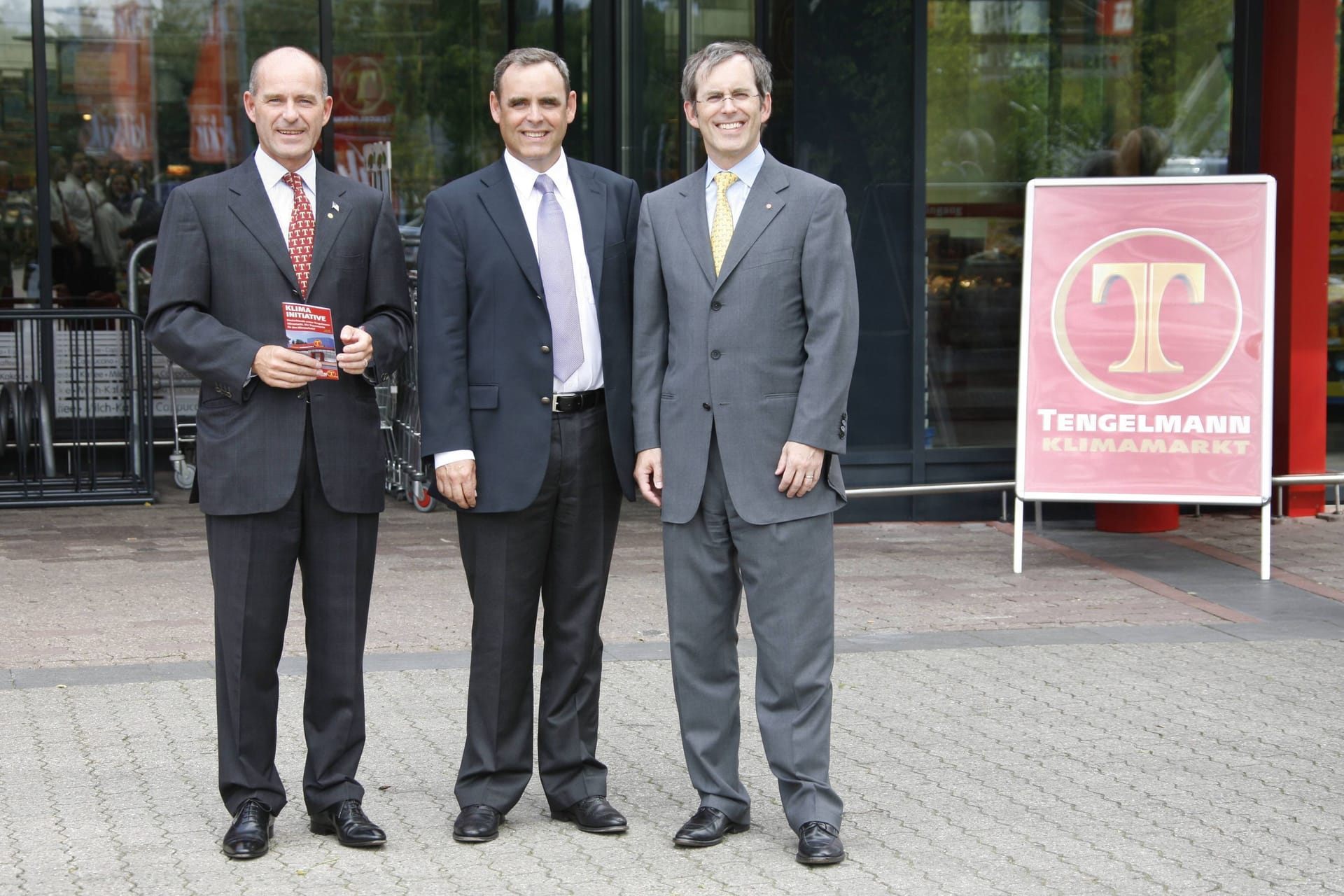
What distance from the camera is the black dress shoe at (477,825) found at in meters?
4.14

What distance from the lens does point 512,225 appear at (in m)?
4.12

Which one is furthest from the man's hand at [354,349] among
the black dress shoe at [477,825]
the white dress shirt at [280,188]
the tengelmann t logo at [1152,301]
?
the tengelmann t logo at [1152,301]

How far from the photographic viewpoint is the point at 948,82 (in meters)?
9.20

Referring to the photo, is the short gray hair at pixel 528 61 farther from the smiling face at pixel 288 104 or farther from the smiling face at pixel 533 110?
the smiling face at pixel 288 104

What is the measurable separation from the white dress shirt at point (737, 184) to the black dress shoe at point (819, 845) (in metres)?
1.52

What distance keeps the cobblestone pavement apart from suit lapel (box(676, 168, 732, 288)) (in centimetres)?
149

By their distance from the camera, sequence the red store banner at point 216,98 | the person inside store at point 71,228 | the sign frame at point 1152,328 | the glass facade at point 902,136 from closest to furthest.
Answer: the sign frame at point 1152,328, the glass facade at point 902,136, the person inside store at point 71,228, the red store banner at point 216,98

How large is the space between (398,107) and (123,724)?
26.0ft

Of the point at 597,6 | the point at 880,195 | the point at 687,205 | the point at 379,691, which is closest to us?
the point at 687,205

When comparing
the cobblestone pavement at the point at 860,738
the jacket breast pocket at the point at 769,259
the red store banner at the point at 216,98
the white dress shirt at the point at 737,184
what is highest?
the red store banner at the point at 216,98

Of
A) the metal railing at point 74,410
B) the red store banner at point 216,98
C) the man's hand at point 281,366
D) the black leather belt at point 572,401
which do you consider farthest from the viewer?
the red store banner at point 216,98

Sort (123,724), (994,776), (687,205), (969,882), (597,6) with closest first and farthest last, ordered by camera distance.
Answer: (969,882) → (687,205) → (994,776) → (123,724) → (597,6)

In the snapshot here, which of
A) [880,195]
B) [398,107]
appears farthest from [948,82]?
[398,107]

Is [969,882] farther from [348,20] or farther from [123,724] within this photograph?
[348,20]
